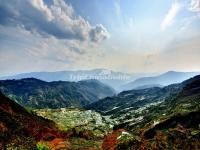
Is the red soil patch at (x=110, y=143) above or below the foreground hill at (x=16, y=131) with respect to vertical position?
below

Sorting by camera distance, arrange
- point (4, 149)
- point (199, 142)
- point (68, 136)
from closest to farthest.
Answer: point (199, 142) < point (4, 149) < point (68, 136)

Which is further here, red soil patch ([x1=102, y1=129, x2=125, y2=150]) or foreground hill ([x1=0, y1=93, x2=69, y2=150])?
red soil patch ([x1=102, y1=129, x2=125, y2=150])

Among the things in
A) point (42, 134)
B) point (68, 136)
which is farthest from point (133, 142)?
point (68, 136)

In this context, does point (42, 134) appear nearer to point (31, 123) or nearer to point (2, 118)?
point (31, 123)

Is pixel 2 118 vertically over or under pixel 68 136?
over

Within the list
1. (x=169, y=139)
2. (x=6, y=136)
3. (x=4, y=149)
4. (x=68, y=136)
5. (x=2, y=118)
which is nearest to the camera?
(x=4, y=149)

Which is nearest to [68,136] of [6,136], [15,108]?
[15,108]

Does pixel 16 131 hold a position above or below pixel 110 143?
above

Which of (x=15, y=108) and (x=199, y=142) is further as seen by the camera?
(x=15, y=108)

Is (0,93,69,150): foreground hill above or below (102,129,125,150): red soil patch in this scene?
above

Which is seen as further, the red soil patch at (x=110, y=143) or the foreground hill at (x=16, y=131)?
the red soil patch at (x=110, y=143)
